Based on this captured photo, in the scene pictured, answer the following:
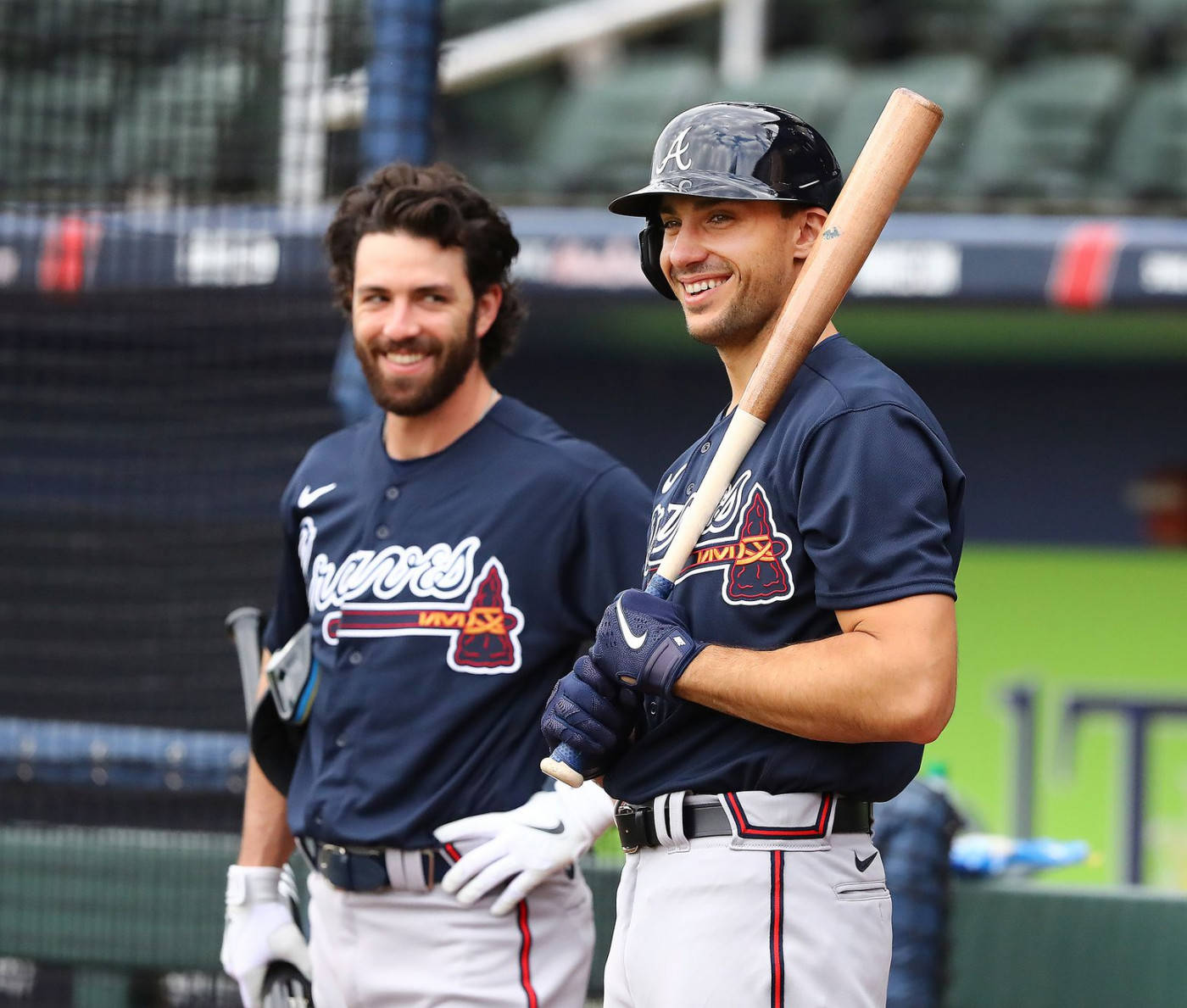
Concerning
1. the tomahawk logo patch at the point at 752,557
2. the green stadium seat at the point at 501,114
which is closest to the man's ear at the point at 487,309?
the tomahawk logo patch at the point at 752,557

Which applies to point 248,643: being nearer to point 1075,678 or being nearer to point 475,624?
point 475,624

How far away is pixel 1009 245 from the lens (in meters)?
6.19

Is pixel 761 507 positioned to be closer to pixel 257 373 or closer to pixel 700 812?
pixel 700 812

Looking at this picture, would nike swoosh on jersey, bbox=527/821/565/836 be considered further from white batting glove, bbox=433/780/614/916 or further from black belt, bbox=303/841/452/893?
black belt, bbox=303/841/452/893

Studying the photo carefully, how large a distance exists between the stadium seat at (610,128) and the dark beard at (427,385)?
467 centimetres

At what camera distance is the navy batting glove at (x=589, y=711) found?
1969mm

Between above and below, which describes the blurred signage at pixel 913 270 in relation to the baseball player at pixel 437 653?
above

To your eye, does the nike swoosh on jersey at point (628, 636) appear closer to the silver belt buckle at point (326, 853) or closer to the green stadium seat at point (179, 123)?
the silver belt buckle at point (326, 853)

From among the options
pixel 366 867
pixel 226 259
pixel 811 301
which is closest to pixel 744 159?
pixel 811 301

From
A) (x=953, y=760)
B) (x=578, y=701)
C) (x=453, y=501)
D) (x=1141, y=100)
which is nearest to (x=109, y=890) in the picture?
(x=453, y=501)

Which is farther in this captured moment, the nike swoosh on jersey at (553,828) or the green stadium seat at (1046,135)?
the green stadium seat at (1046,135)

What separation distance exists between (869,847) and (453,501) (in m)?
0.91

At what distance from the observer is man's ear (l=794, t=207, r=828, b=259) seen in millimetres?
2098

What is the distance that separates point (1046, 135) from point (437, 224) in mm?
5370
